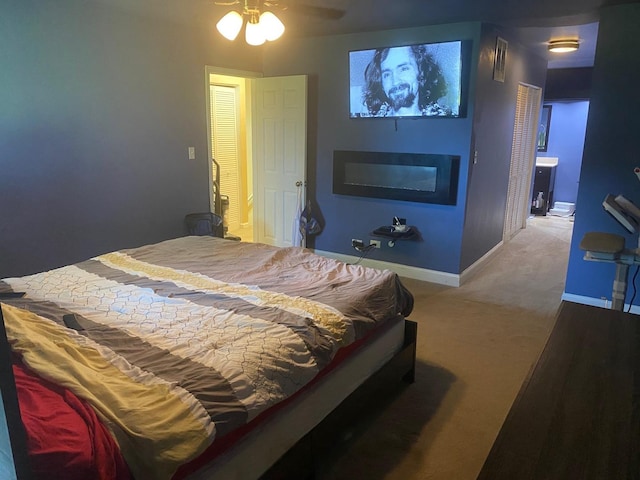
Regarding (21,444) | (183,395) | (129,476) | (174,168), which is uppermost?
(174,168)

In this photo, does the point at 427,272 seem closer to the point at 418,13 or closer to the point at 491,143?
the point at 491,143

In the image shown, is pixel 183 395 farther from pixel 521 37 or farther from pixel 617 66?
pixel 521 37

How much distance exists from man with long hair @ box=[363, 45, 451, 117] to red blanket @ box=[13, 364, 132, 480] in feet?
12.3

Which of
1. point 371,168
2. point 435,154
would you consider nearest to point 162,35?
point 371,168

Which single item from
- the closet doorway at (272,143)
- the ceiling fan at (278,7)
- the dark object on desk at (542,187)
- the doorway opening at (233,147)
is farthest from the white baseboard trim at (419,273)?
the dark object on desk at (542,187)

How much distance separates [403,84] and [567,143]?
5.12 meters

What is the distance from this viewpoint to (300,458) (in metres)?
1.80

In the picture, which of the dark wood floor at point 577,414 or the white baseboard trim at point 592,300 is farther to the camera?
the white baseboard trim at point 592,300

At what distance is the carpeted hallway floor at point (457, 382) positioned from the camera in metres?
2.12

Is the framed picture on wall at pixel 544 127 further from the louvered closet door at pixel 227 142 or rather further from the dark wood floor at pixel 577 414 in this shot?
the dark wood floor at pixel 577 414

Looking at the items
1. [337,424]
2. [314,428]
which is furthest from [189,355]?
[337,424]

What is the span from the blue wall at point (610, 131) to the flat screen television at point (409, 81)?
3.42 ft

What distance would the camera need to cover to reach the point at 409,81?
4.26m

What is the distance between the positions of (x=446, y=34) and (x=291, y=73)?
1.72 m
